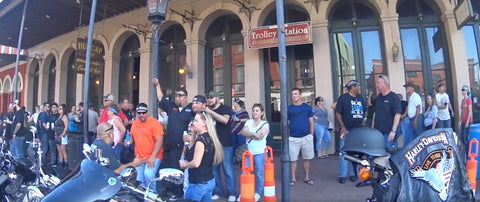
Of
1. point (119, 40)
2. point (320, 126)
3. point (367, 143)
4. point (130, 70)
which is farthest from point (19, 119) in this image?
point (367, 143)

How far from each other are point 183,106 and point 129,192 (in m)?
3.05

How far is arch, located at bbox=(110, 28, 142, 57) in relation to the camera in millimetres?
13330

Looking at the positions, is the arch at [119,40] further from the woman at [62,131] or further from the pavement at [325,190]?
the pavement at [325,190]

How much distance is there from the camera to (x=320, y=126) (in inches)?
363

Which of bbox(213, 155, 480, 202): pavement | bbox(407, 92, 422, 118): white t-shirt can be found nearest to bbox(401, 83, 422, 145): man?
bbox(407, 92, 422, 118): white t-shirt

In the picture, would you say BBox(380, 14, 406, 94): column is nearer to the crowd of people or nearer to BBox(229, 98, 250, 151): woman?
the crowd of people

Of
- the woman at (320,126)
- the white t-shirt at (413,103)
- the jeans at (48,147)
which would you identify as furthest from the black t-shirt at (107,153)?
the jeans at (48,147)

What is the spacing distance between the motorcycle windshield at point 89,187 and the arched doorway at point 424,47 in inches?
371

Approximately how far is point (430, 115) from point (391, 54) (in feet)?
6.36

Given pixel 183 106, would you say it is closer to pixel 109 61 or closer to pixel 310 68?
pixel 310 68

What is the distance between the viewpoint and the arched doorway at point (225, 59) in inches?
458

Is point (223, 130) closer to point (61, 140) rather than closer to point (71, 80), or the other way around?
point (61, 140)

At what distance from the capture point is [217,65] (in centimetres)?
1205

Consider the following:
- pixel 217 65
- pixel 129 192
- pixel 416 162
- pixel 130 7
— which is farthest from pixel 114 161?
pixel 130 7
